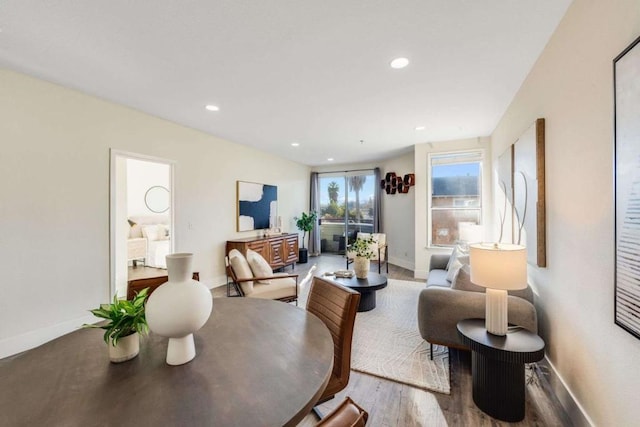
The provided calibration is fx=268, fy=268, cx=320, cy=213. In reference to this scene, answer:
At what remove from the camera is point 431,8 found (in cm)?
175

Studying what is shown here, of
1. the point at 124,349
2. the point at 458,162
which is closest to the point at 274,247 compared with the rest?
the point at 458,162

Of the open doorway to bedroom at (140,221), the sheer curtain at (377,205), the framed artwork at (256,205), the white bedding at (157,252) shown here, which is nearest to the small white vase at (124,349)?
the open doorway to bedroom at (140,221)

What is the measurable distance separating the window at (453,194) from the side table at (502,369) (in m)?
3.42

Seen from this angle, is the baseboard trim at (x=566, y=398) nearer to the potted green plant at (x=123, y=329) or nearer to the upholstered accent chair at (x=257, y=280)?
the upholstered accent chair at (x=257, y=280)

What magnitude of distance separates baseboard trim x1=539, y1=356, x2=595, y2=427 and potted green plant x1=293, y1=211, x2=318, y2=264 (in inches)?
206

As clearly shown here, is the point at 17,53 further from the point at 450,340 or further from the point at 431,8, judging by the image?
the point at 450,340

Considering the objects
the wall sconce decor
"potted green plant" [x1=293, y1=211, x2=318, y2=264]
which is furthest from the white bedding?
the wall sconce decor

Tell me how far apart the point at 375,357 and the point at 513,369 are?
3.62 ft

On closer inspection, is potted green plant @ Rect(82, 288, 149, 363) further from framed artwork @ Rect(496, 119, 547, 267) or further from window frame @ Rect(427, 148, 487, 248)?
window frame @ Rect(427, 148, 487, 248)

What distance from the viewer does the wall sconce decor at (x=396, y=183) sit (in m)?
6.00

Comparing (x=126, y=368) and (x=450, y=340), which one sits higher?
(x=126, y=368)

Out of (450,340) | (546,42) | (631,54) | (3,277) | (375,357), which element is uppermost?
(546,42)

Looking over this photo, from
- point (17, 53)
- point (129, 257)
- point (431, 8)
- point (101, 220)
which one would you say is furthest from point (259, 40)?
point (129, 257)

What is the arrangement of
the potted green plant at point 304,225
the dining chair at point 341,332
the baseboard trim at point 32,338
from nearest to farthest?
the dining chair at point 341,332 < the baseboard trim at point 32,338 < the potted green plant at point 304,225
